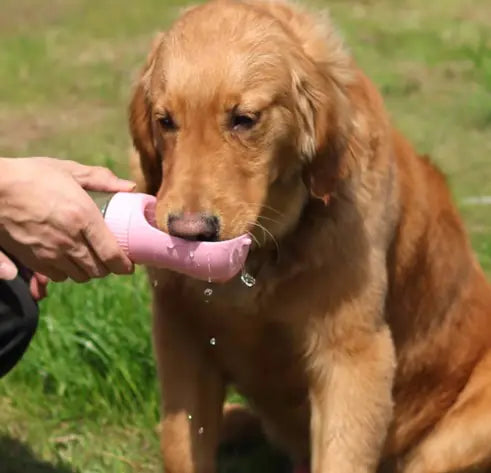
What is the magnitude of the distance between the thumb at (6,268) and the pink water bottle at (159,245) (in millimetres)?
283

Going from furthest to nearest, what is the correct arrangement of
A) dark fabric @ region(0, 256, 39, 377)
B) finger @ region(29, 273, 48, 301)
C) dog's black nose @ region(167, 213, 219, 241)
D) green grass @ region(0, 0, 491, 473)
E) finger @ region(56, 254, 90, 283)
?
1. green grass @ region(0, 0, 491, 473)
2. finger @ region(29, 273, 48, 301)
3. dark fabric @ region(0, 256, 39, 377)
4. finger @ region(56, 254, 90, 283)
5. dog's black nose @ region(167, 213, 219, 241)

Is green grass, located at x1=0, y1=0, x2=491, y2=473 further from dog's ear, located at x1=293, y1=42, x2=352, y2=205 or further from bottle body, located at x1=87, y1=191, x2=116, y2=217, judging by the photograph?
dog's ear, located at x1=293, y1=42, x2=352, y2=205

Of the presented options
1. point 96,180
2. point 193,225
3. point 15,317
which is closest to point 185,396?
point 15,317

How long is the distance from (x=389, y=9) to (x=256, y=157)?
6.86 metres

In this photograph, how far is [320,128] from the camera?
3576mm

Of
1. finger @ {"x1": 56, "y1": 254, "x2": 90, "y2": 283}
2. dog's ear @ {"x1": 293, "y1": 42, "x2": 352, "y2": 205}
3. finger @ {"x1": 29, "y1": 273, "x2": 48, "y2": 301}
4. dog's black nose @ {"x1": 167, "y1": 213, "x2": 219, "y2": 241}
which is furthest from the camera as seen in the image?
finger @ {"x1": 29, "y1": 273, "x2": 48, "y2": 301}

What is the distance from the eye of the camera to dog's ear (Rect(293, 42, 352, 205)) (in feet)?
11.7

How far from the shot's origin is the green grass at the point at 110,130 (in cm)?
459

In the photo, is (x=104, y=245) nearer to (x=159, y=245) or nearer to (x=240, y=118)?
(x=159, y=245)

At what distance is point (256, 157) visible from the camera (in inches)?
135

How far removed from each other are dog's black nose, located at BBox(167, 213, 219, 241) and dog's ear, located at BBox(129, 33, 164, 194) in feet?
1.65

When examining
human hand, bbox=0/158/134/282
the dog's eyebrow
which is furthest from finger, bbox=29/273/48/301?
the dog's eyebrow

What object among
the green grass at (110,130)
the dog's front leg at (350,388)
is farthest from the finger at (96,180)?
the green grass at (110,130)

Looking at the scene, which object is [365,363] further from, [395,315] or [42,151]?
[42,151]
